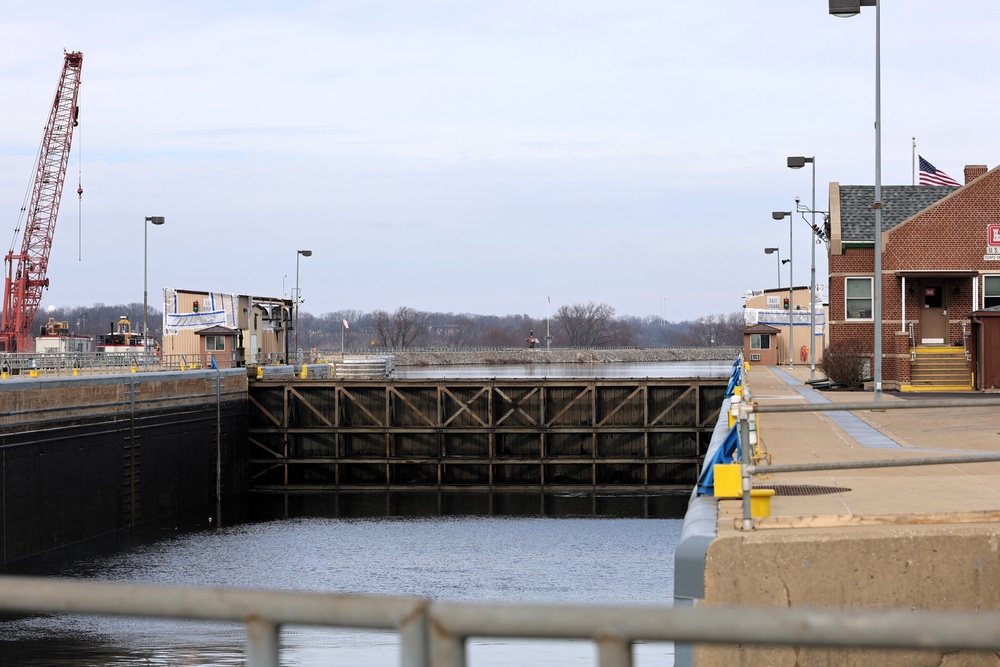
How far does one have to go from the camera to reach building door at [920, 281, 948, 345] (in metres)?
38.8

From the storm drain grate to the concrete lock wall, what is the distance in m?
20.8

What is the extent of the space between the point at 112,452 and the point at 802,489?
2639 centimetres

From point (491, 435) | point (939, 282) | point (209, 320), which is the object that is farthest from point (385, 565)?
point (209, 320)

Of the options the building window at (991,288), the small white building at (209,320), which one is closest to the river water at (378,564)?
the building window at (991,288)

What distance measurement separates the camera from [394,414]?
44.8m

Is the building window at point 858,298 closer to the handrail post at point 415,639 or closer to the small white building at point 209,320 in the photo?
the small white building at point 209,320

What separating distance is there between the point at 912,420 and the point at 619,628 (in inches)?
828

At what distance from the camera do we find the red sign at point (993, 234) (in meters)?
37.9

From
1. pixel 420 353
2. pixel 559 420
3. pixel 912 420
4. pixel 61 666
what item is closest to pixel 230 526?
pixel 559 420

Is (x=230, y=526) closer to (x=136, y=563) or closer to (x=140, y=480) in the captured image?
(x=140, y=480)

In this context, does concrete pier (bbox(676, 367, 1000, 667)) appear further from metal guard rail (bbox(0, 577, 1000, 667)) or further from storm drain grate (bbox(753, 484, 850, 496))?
metal guard rail (bbox(0, 577, 1000, 667))

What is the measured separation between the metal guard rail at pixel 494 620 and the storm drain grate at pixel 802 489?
27.8 feet

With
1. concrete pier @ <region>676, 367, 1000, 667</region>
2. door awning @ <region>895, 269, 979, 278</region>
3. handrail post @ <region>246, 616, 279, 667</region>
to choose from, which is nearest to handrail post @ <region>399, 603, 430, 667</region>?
handrail post @ <region>246, 616, 279, 667</region>

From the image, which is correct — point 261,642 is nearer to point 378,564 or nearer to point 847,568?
point 847,568
